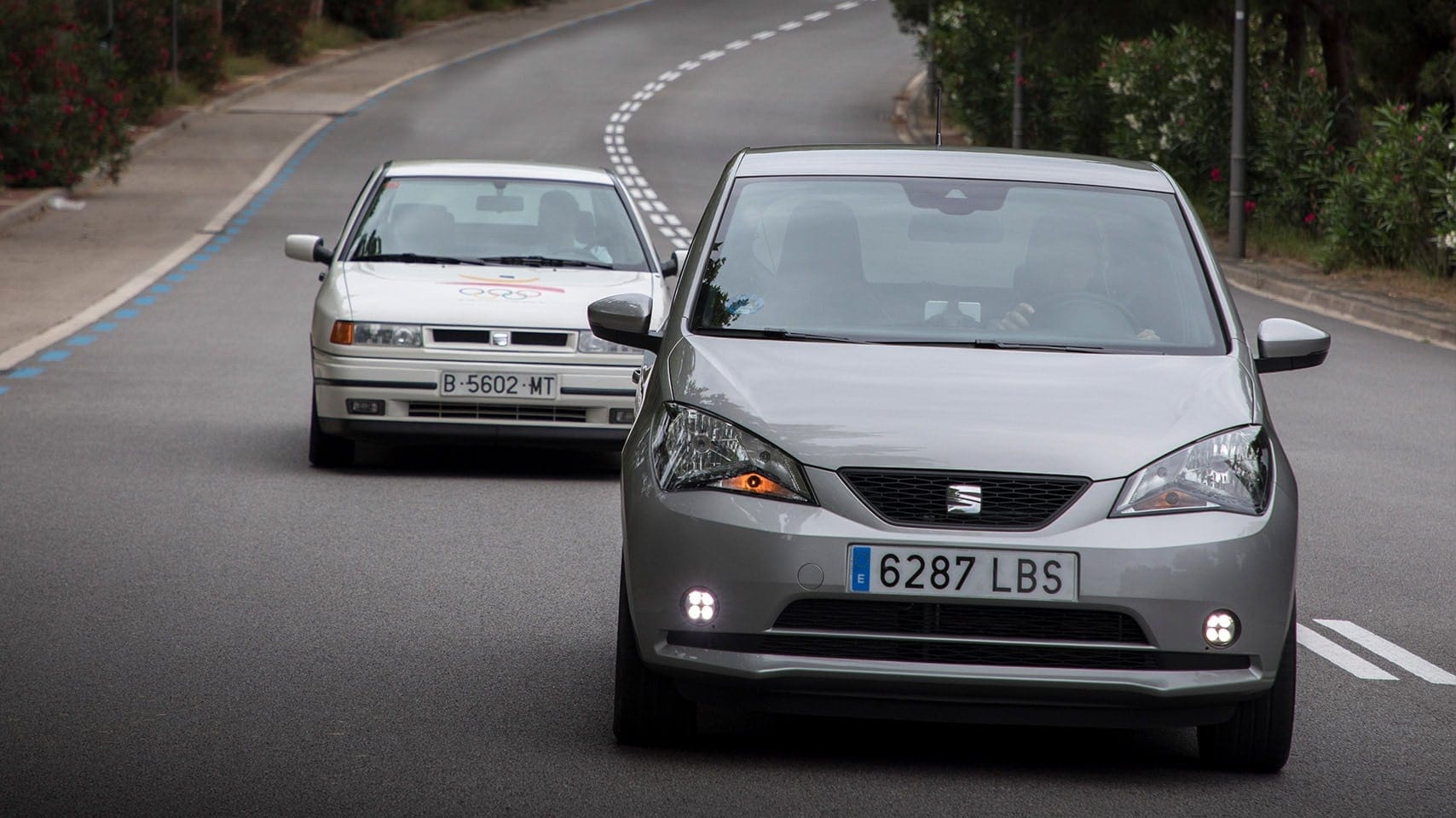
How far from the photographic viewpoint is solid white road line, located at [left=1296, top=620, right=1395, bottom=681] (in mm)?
6806

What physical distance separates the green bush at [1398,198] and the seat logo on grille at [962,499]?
1607cm

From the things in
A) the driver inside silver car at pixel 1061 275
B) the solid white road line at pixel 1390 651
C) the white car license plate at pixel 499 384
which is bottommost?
the solid white road line at pixel 1390 651

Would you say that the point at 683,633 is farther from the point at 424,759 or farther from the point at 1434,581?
the point at 1434,581

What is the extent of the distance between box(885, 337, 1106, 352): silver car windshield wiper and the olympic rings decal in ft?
17.4

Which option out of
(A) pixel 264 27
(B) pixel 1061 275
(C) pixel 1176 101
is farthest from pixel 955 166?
(A) pixel 264 27

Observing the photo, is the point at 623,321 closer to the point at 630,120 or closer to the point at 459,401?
the point at 459,401

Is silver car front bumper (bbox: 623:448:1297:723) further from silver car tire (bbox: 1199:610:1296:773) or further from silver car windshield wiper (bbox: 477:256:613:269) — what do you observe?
silver car windshield wiper (bbox: 477:256:613:269)

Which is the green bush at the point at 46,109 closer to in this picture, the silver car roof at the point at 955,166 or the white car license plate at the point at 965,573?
the silver car roof at the point at 955,166

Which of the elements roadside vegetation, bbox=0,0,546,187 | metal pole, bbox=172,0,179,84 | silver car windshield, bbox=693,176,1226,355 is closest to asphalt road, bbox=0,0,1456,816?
silver car windshield, bbox=693,176,1226,355

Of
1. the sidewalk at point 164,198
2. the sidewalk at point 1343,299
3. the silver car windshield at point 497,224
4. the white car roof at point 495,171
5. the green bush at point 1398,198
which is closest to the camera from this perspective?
the silver car windshield at point 497,224

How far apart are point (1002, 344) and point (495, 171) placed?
266 inches

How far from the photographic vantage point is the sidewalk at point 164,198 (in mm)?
19625

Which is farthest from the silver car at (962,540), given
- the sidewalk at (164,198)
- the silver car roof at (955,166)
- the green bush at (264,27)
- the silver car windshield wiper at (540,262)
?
the green bush at (264,27)

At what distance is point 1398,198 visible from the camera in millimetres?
21672
